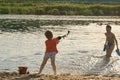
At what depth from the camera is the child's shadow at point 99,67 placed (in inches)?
725

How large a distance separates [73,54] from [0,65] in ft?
20.1

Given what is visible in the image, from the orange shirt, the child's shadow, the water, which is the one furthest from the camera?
the water

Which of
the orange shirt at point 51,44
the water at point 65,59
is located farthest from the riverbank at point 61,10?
the orange shirt at point 51,44

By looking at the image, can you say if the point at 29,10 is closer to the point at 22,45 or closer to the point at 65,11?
the point at 65,11

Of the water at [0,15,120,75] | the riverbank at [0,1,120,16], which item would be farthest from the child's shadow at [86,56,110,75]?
the riverbank at [0,1,120,16]

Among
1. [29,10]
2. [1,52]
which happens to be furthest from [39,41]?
[29,10]

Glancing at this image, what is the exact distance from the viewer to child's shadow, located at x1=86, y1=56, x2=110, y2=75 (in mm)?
18413

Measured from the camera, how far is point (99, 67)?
65.3 ft

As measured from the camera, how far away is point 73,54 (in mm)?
24656

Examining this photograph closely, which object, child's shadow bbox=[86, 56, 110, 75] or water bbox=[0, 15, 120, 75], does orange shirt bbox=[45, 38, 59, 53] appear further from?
child's shadow bbox=[86, 56, 110, 75]

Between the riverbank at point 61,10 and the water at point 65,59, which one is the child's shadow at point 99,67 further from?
the riverbank at point 61,10

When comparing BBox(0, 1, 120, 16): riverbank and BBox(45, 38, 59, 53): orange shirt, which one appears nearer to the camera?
BBox(45, 38, 59, 53): orange shirt

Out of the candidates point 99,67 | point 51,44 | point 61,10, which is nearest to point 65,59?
point 99,67

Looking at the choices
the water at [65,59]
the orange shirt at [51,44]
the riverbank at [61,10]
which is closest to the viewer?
the orange shirt at [51,44]
